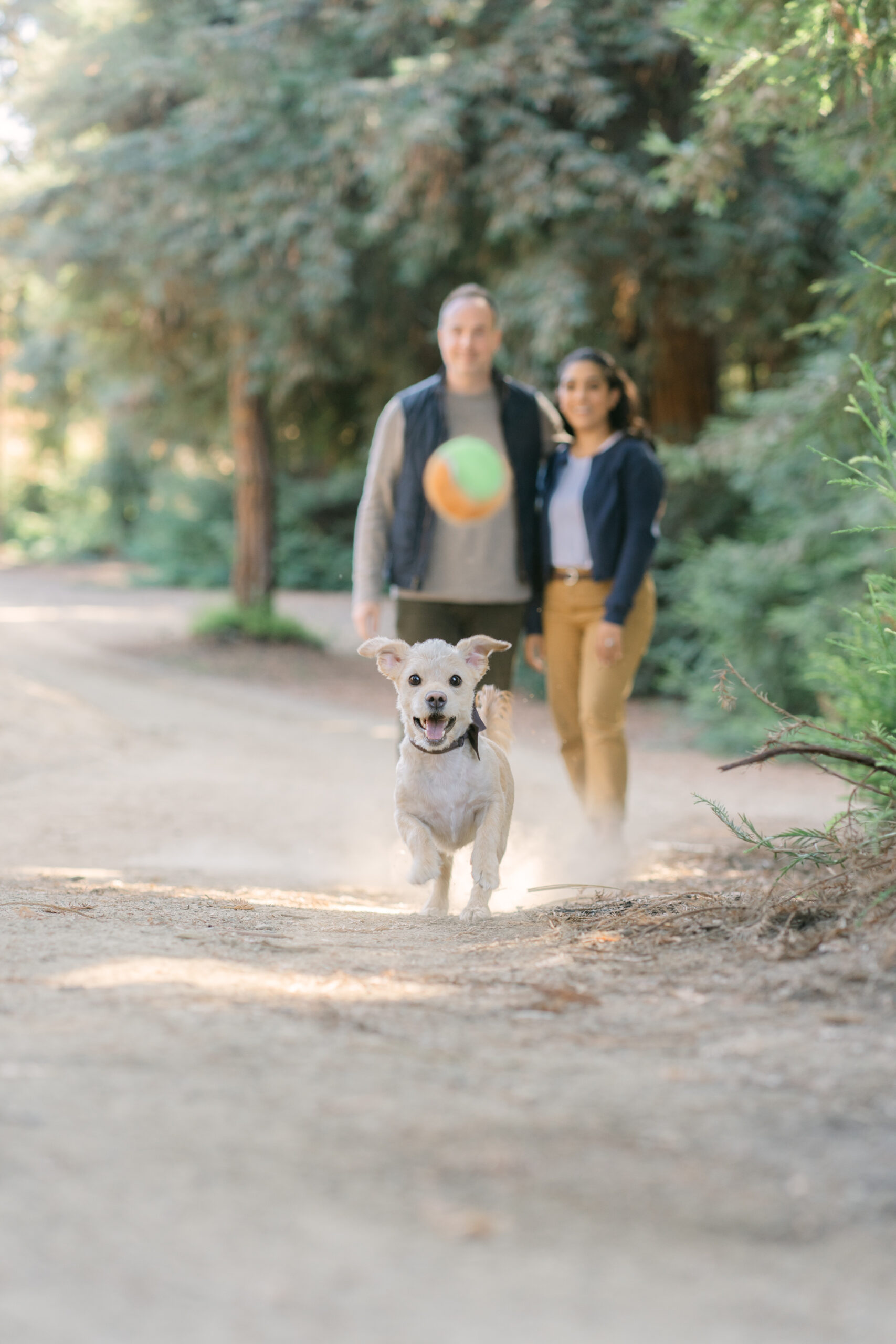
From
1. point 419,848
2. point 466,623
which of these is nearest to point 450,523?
point 466,623

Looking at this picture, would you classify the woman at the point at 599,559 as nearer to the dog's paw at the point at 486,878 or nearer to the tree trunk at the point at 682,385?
the dog's paw at the point at 486,878

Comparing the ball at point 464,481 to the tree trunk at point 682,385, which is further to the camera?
the tree trunk at point 682,385

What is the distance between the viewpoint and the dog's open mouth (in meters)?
4.40

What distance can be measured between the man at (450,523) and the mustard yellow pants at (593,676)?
29 centimetres

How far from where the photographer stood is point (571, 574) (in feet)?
18.9

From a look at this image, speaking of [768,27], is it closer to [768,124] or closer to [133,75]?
[768,124]

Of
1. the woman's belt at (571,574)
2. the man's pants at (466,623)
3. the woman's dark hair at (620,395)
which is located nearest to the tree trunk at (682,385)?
the woman's dark hair at (620,395)

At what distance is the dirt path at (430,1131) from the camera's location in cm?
174

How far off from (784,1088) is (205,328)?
611 inches

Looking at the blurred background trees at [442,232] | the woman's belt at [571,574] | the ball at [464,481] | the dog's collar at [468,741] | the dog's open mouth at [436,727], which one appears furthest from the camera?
the blurred background trees at [442,232]

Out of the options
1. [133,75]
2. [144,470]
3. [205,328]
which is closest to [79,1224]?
[133,75]

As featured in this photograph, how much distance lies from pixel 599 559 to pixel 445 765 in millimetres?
1569

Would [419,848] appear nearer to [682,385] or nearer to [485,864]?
[485,864]

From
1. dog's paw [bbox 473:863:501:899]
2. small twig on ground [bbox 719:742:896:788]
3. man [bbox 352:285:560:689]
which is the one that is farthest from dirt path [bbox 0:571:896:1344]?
man [bbox 352:285:560:689]
